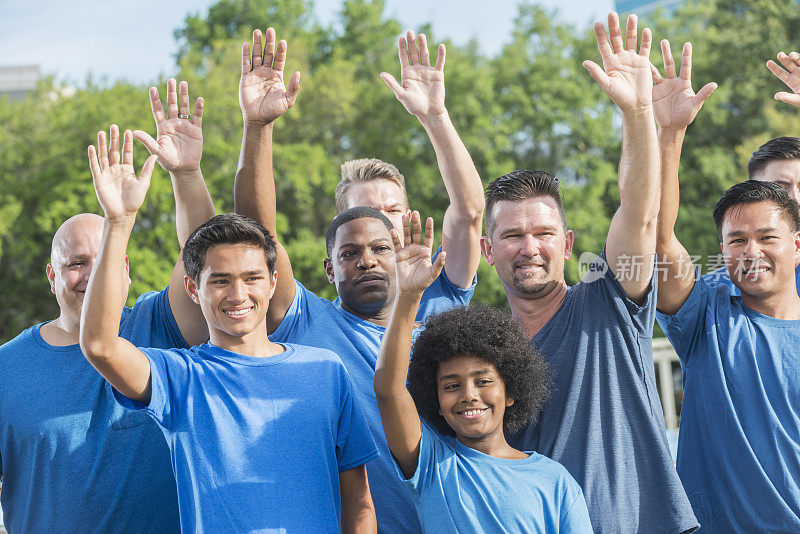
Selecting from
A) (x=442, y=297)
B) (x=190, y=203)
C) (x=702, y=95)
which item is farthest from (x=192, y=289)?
(x=702, y=95)

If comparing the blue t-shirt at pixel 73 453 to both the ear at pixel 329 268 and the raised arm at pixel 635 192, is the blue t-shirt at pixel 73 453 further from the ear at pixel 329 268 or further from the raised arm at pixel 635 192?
the raised arm at pixel 635 192

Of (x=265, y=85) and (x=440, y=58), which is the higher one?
(x=440, y=58)

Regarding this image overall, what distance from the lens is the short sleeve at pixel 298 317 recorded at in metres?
3.57

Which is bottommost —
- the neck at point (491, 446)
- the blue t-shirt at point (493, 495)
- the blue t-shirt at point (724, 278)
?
the blue t-shirt at point (493, 495)

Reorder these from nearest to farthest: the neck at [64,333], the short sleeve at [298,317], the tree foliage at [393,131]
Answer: the neck at [64,333], the short sleeve at [298,317], the tree foliage at [393,131]

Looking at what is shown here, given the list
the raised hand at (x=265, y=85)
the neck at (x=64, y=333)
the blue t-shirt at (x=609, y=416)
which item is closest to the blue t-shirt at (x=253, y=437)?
the neck at (x=64, y=333)

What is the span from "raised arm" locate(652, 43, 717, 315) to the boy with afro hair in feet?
2.46

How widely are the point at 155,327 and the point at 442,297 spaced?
129cm

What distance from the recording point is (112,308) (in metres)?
2.84

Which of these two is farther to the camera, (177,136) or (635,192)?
(177,136)

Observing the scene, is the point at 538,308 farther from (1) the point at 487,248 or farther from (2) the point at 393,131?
(2) the point at 393,131

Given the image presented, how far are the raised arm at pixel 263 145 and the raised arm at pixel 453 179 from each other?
1.70 feet

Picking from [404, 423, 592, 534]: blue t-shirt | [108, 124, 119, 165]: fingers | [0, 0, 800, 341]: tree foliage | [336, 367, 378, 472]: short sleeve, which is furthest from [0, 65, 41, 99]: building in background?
[404, 423, 592, 534]: blue t-shirt

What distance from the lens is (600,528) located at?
315 centimetres
